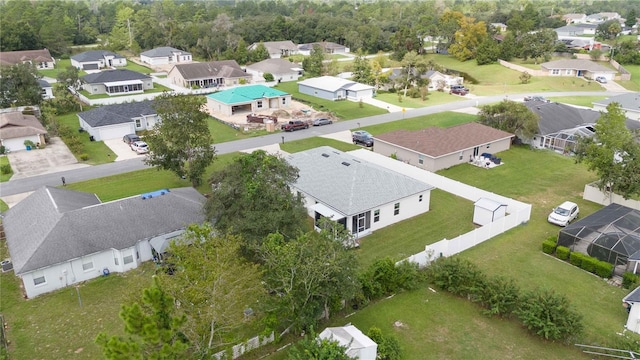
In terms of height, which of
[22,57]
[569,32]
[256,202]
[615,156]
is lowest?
[22,57]

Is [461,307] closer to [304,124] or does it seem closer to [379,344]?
[379,344]

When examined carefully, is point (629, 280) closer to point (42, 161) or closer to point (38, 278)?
point (38, 278)

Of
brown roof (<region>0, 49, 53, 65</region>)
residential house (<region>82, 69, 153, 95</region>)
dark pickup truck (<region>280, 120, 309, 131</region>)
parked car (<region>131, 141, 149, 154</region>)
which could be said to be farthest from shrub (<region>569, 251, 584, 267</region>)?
brown roof (<region>0, 49, 53, 65</region>)

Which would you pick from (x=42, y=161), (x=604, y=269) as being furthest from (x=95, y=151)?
(x=604, y=269)

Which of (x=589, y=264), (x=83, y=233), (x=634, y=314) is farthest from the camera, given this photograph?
(x=83, y=233)

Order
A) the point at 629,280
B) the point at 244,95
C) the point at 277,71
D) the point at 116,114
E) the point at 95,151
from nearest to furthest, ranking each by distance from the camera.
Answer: the point at 629,280 → the point at 95,151 → the point at 116,114 → the point at 244,95 → the point at 277,71

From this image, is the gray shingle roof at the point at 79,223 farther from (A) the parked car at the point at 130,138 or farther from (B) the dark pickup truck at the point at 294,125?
(B) the dark pickup truck at the point at 294,125
